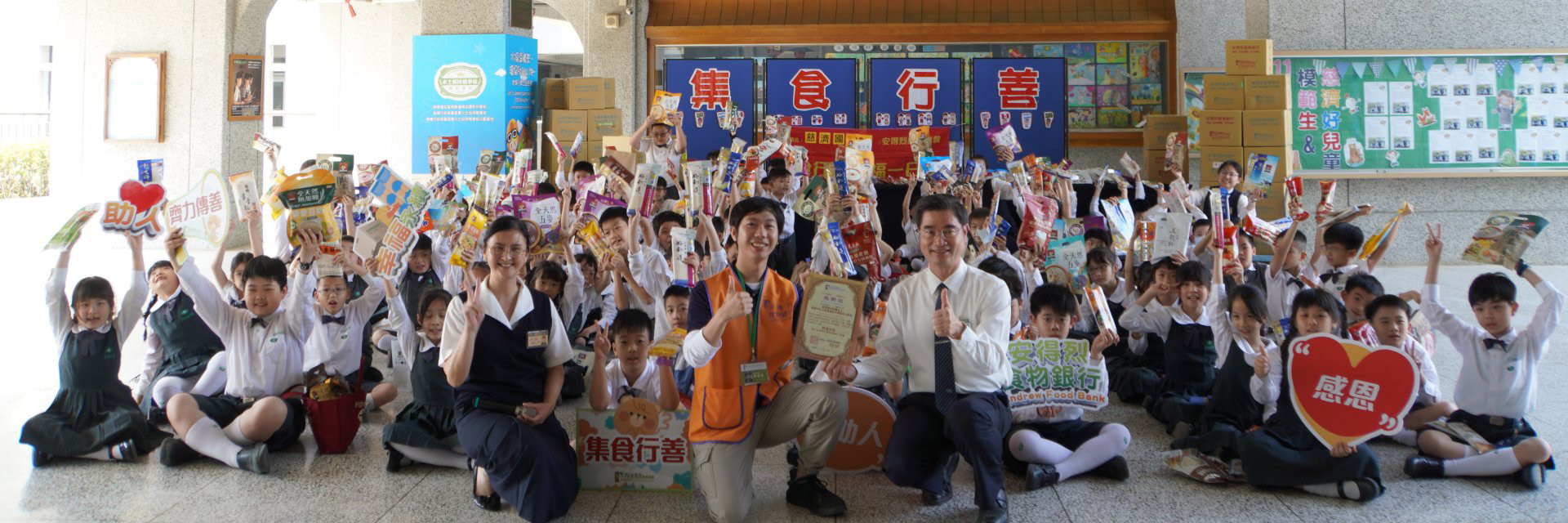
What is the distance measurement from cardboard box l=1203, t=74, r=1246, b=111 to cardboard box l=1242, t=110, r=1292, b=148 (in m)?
0.11

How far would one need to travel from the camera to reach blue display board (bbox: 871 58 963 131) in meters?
9.72

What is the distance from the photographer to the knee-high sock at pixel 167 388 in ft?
12.2

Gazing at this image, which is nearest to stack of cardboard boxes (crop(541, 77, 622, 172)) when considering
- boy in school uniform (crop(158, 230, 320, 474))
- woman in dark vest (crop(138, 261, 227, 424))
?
woman in dark vest (crop(138, 261, 227, 424))

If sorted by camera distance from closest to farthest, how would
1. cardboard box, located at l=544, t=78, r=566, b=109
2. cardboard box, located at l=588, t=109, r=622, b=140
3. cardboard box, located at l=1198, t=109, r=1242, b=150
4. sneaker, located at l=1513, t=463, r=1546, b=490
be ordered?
sneaker, located at l=1513, t=463, r=1546, b=490 → cardboard box, located at l=1198, t=109, r=1242, b=150 → cardboard box, located at l=588, t=109, r=622, b=140 → cardboard box, located at l=544, t=78, r=566, b=109

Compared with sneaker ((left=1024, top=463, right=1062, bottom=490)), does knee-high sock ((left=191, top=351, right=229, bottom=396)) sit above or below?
above

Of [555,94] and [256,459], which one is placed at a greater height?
[555,94]

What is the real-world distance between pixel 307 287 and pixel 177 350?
709 millimetres

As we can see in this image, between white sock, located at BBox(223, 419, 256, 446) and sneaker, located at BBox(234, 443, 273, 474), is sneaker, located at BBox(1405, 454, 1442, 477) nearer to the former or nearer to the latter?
sneaker, located at BBox(234, 443, 273, 474)

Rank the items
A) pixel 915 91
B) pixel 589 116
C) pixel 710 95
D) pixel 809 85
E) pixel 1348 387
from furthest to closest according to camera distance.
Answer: pixel 710 95
pixel 809 85
pixel 915 91
pixel 589 116
pixel 1348 387

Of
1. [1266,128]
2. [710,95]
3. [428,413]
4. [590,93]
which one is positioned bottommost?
[428,413]

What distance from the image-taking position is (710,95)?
10023mm

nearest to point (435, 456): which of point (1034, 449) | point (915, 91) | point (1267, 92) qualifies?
point (1034, 449)

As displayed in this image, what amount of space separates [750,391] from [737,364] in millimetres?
86

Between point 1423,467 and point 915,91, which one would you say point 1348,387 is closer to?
point 1423,467
